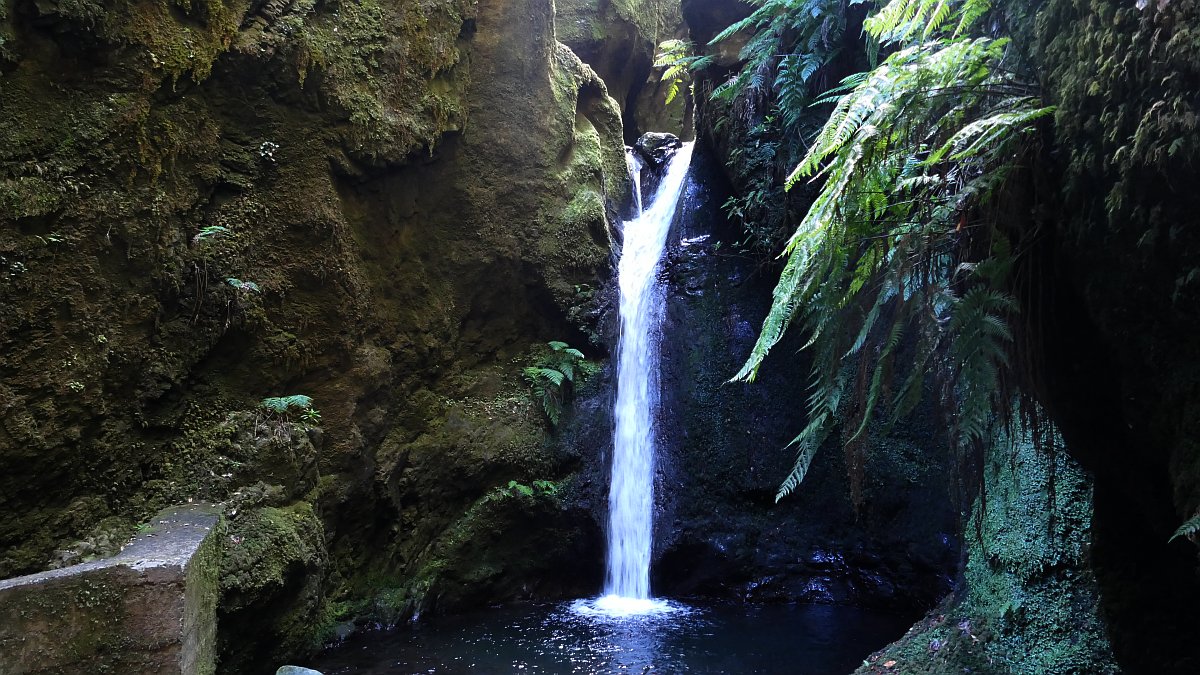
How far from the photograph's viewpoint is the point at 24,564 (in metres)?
4.37

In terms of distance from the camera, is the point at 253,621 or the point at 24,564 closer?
the point at 24,564

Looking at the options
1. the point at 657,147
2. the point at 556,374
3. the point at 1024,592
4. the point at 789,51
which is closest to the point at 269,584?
the point at 556,374

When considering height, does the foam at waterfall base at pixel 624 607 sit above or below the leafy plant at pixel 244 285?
below

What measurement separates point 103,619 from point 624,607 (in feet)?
16.1

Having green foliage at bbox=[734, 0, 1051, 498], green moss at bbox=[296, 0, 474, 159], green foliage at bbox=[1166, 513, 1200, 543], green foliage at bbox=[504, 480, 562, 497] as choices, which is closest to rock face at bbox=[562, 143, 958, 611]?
green foliage at bbox=[504, 480, 562, 497]

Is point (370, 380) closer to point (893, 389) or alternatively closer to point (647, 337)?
point (647, 337)

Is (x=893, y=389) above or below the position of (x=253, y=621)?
above

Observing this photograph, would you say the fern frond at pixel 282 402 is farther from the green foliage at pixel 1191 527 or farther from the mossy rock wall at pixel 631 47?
the mossy rock wall at pixel 631 47

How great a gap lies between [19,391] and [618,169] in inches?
341

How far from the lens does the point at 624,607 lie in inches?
291

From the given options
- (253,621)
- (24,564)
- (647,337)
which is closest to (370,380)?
(253,621)

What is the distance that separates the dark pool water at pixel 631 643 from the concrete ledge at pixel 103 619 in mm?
1984

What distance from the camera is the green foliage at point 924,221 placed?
2.54 m

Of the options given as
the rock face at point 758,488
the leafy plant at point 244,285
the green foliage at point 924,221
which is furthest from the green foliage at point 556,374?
the green foliage at point 924,221
